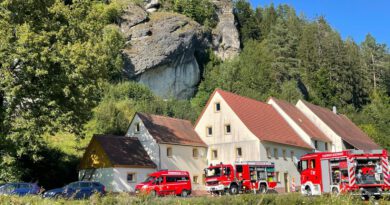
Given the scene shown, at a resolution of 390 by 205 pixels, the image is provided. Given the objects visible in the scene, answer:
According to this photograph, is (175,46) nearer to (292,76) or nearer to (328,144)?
(292,76)

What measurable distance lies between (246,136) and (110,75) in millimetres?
13733

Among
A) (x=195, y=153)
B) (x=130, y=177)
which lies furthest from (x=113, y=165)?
(x=195, y=153)

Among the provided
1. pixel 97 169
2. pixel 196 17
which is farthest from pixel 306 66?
pixel 97 169

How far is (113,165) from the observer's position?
127 ft

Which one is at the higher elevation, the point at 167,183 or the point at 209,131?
the point at 209,131

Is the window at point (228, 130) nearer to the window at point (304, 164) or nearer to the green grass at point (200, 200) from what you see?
the window at point (304, 164)

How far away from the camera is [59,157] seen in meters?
40.1

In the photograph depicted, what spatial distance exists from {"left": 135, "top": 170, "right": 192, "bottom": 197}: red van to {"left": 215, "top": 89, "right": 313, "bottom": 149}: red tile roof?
1082cm

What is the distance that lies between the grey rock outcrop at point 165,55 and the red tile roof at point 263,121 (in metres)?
29.2

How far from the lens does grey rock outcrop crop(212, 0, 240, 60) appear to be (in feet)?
320

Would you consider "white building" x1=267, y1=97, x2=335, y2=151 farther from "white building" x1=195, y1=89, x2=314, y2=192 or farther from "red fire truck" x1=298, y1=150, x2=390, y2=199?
"red fire truck" x1=298, y1=150, x2=390, y2=199

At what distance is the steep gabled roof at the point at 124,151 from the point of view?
1554 inches

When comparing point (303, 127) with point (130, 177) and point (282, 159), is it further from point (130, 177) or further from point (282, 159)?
point (130, 177)

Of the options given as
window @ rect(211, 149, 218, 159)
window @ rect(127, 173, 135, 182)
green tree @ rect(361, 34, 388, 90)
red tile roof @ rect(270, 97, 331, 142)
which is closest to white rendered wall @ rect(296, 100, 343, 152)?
red tile roof @ rect(270, 97, 331, 142)
